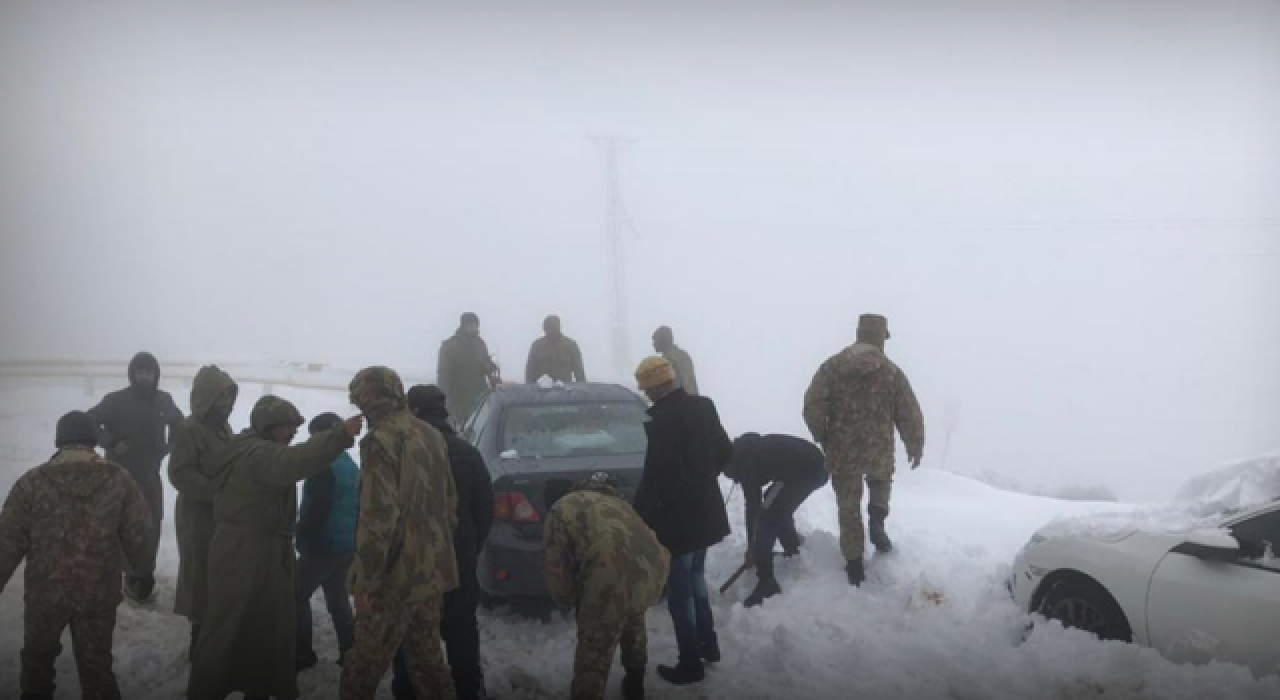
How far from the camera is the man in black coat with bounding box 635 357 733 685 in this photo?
16.4 ft

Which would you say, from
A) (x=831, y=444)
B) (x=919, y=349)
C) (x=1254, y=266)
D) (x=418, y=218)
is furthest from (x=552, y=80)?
(x=831, y=444)

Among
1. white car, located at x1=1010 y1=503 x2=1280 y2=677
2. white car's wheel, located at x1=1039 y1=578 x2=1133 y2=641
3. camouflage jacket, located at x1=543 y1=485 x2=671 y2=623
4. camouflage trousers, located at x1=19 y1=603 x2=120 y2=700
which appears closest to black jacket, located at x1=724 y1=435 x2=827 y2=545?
white car, located at x1=1010 y1=503 x2=1280 y2=677

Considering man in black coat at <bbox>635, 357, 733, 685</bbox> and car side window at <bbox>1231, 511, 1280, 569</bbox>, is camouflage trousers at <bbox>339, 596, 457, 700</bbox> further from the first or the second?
car side window at <bbox>1231, 511, 1280, 569</bbox>

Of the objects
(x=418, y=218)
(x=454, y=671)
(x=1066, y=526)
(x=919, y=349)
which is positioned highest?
(x=418, y=218)

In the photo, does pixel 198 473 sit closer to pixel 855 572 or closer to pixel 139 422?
pixel 139 422

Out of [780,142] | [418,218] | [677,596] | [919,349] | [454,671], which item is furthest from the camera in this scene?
[780,142]

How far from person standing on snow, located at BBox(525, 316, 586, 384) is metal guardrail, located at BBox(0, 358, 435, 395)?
27.7 ft

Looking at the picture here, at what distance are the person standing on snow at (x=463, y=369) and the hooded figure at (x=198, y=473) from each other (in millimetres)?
4744

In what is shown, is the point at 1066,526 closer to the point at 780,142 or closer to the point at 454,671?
Result: the point at 454,671

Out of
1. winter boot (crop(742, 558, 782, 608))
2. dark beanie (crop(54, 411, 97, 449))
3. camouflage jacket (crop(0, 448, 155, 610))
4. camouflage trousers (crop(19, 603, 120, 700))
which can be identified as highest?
dark beanie (crop(54, 411, 97, 449))

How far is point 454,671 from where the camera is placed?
4.63m

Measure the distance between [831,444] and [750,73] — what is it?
60.3m

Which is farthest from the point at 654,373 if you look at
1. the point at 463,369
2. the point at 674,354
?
the point at 463,369

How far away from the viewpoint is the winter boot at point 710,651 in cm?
531
